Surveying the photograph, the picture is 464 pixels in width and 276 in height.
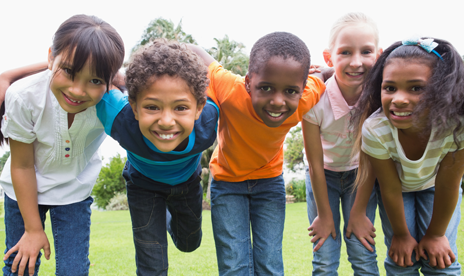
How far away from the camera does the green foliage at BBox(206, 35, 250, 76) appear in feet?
67.1

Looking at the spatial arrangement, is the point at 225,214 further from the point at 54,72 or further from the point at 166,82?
the point at 54,72

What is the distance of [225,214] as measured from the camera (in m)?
2.60

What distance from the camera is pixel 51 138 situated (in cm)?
241

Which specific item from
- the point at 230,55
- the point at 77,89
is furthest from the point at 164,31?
the point at 77,89

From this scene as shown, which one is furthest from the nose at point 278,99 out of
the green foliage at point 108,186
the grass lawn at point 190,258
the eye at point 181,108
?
the green foliage at point 108,186

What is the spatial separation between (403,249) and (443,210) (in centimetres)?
40

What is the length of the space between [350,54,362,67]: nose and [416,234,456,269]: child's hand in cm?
132

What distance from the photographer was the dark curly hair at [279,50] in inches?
87.7

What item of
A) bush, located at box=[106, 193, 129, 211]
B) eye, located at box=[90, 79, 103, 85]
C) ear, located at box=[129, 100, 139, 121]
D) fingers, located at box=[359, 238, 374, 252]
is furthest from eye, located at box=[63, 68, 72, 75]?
bush, located at box=[106, 193, 129, 211]

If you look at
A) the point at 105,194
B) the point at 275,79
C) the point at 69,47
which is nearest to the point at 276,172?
the point at 275,79

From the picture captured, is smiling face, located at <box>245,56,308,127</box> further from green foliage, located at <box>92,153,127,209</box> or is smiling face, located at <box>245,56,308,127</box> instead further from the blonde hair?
green foliage, located at <box>92,153,127,209</box>

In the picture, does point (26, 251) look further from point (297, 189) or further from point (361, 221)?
point (297, 189)

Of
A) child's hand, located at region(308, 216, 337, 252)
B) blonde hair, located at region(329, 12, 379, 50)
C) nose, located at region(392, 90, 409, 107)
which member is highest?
blonde hair, located at region(329, 12, 379, 50)

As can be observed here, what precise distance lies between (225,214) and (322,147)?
0.90m
